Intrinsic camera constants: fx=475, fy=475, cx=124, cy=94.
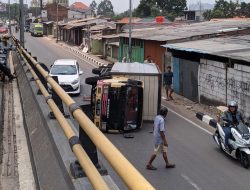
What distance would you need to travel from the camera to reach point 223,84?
20188 millimetres

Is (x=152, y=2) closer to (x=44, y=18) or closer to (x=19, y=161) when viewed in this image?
(x=44, y=18)

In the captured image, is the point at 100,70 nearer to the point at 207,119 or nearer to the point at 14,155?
the point at 207,119

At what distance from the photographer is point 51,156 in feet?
19.7

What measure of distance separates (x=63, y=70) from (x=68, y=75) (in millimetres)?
806

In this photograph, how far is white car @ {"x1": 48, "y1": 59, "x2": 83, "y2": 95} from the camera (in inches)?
913

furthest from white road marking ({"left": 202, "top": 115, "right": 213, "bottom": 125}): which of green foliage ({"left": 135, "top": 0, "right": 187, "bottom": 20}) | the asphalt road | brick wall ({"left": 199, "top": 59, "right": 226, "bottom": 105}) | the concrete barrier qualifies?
green foliage ({"left": 135, "top": 0, "right": 187, "bottom": 20})

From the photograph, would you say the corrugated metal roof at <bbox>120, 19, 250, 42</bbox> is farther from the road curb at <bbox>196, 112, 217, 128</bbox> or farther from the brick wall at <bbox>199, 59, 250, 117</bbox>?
the road curb at <bbox>196, 112, 217, 128</bbox>

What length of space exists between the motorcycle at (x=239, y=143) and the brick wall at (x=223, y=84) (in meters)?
5.75

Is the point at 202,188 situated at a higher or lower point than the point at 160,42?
lower

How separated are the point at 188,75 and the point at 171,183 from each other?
14.9 m

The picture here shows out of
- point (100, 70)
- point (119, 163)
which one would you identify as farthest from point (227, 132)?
point (100, 70)

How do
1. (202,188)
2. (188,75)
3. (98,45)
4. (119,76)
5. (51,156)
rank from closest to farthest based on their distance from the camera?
(51,156), (202,188), (119,76), (188,75), (98,45)

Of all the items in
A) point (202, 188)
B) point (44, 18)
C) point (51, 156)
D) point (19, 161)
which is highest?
point (44, 18)

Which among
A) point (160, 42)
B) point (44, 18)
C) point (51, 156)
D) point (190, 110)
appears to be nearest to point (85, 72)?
point (160, 42)
